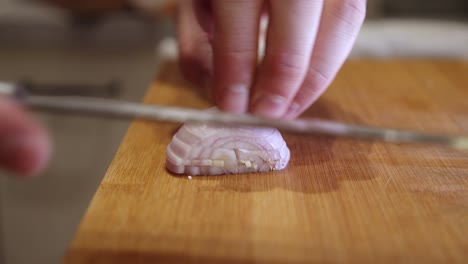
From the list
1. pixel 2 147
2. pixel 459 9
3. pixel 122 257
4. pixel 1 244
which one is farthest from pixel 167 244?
pixel 459 9

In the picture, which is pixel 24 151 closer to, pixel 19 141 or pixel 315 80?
pixel 19 141

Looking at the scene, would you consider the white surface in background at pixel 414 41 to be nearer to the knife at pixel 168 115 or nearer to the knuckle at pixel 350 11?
the knuckle at pixel 350 11

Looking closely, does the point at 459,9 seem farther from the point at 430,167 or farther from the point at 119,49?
the point at 430,167

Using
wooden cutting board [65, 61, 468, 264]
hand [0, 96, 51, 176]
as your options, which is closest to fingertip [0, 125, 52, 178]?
hand [0, 96, 51, 176]

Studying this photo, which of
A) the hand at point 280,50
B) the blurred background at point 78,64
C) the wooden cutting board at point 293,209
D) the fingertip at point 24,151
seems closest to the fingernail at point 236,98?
the hand at point 280,50

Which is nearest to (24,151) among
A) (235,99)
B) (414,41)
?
(235,99)

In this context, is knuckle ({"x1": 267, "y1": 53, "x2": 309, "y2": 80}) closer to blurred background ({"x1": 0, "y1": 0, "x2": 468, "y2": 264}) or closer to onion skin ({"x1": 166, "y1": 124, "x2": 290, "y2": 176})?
onion skin ({"x1": 166, "y1": 124, "x2": 290, "y2": 176})

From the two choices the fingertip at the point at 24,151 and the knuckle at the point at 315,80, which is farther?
the knuckle at the point at 315,80
